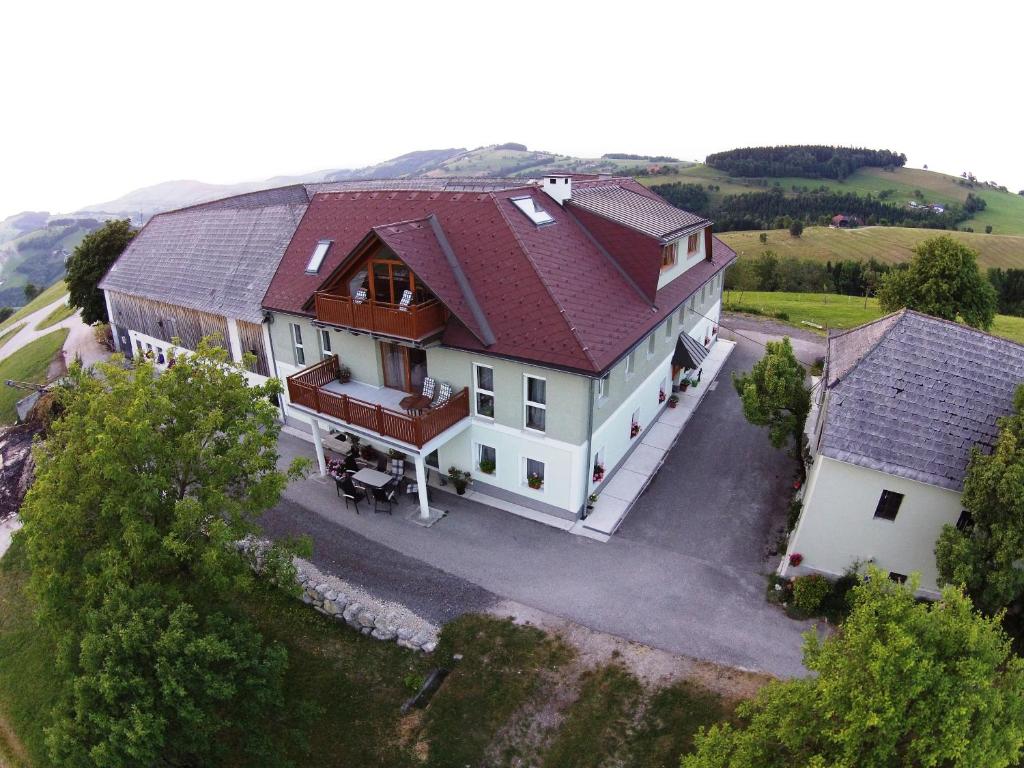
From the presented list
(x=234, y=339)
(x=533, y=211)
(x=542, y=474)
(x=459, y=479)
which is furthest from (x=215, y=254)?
(x=542, y=474)

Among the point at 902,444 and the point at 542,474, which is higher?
the point at 902,444

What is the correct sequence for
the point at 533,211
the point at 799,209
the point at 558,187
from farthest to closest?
1. the point at 799,209
2. the point at 558,187
3. the point at 533,211

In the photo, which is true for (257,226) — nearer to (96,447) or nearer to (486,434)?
(486,434)

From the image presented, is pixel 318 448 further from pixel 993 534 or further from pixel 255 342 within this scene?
pixel 993 534

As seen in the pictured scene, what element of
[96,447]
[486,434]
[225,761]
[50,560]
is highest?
[96,447]

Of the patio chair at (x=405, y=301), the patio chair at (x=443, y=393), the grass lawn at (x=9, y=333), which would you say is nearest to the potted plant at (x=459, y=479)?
the patio chair at (x=443, y=393)

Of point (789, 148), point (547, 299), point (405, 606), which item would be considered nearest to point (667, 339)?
point (547, 299)

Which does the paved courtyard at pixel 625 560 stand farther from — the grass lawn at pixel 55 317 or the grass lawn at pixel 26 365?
the grass lawn at pixel 55 317
